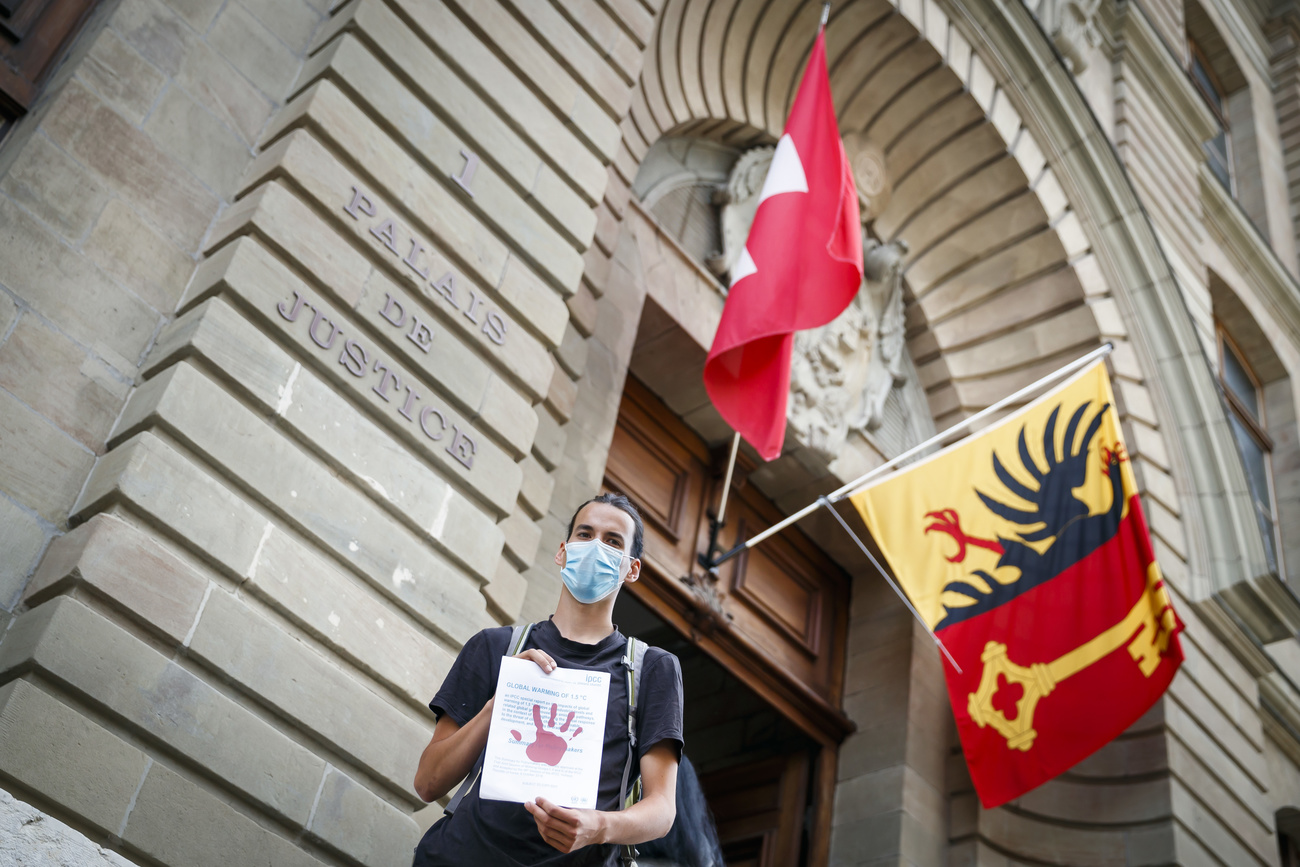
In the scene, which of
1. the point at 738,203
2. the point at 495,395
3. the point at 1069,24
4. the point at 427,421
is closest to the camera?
the point at 427,421

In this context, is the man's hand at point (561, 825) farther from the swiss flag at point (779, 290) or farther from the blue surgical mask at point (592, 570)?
the swiss flag at point (779, 290)

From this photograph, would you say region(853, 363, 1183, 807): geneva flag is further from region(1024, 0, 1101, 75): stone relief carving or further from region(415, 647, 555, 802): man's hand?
region(1024, 0, 1101, 75): stone relief carving

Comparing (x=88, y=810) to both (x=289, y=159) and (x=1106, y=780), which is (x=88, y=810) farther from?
(x=1106, y=780)

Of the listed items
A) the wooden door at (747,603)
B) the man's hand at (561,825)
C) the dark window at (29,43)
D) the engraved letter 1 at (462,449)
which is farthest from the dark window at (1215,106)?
the man's hand at (561,825)

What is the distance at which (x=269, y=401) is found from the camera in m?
4.62

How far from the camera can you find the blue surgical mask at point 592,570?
3307mm

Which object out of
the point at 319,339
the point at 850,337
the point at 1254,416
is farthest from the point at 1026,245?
the point at 319,339

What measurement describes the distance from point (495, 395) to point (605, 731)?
2717 mm

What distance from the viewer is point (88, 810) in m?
3.62

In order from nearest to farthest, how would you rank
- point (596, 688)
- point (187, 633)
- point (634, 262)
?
point (596, 688), point (187, 633), point (634, 262)

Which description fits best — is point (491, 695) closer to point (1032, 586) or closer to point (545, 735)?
point (545, 735)

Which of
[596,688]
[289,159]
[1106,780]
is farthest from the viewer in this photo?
[1106,780]

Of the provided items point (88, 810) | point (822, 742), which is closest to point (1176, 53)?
point (822, 742)

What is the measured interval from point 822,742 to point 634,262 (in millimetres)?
3925
